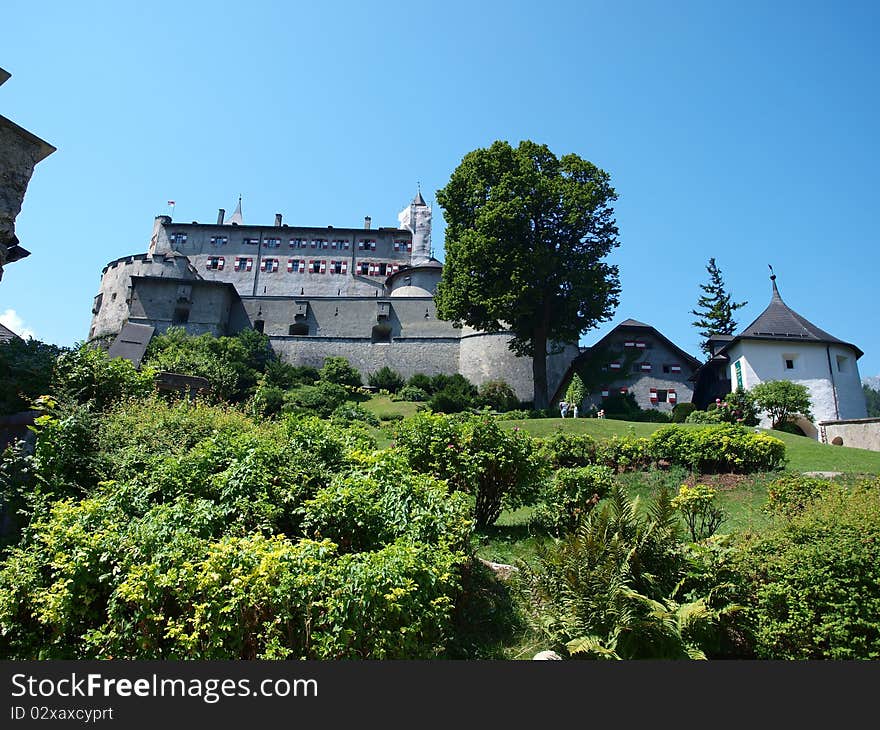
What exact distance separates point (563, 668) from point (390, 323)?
163 feet

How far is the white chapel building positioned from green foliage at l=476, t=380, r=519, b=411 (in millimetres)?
13616

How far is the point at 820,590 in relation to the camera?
20.6 feet

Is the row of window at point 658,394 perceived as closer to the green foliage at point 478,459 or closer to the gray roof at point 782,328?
the gray roof at point 782,328

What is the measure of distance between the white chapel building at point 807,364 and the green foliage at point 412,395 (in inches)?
743

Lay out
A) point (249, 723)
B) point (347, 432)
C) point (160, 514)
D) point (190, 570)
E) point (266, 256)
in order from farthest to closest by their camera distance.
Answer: point (266, 256) < point (347, 432) < point (160, 514) < point (190, 570) < point (249, 723)

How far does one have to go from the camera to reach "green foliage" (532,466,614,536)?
10.2m

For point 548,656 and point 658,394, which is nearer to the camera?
point 548,656

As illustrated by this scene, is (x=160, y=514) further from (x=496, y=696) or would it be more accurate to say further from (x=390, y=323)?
(x=390, y=323)

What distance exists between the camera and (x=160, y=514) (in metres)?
6.75

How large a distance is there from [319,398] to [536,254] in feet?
48.3

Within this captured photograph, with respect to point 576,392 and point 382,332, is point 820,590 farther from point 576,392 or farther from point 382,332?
point 382,332

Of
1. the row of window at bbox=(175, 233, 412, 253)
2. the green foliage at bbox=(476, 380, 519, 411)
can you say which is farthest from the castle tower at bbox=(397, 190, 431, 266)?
the green foliage at bbox=(476, 380, 519, 411)

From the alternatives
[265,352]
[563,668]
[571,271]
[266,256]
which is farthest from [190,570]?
[266,256]

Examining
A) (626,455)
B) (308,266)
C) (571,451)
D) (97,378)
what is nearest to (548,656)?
(571,451)
